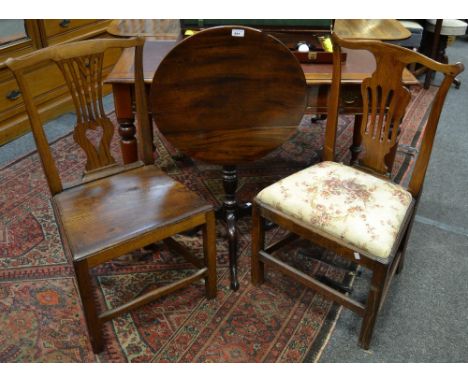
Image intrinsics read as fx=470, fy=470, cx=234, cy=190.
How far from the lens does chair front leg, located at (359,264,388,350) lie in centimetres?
155

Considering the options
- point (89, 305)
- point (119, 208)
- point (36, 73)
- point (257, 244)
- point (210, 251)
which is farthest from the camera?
point (36, 73)

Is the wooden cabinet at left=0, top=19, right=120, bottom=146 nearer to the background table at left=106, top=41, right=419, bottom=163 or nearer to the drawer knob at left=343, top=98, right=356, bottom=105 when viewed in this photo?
the background table at left=106, top=41, right=419, bottom=163

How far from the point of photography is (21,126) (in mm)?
3230

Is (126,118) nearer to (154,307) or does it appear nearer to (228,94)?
(228,94)

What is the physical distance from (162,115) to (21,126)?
1.88m

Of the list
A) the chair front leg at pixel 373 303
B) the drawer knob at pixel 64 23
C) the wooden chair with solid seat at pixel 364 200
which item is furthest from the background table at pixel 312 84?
the drawer knob at pixel 64 23

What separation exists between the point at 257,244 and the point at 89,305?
27.4 inches

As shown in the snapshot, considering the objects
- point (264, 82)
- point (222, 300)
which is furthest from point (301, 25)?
point (222, 300)

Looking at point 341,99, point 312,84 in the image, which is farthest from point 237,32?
point 341,99

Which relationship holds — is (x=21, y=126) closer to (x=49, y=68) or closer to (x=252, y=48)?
(x=49, y=68)

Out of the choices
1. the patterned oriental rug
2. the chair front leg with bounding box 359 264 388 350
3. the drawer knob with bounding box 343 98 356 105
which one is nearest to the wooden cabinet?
the patterned oriental rug

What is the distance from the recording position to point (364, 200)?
1684mm

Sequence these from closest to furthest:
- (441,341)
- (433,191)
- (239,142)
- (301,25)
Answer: (441,341) < (239,142) < (301,25) < (433,191)

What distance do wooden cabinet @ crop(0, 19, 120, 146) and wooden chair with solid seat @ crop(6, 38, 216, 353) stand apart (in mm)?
1248
